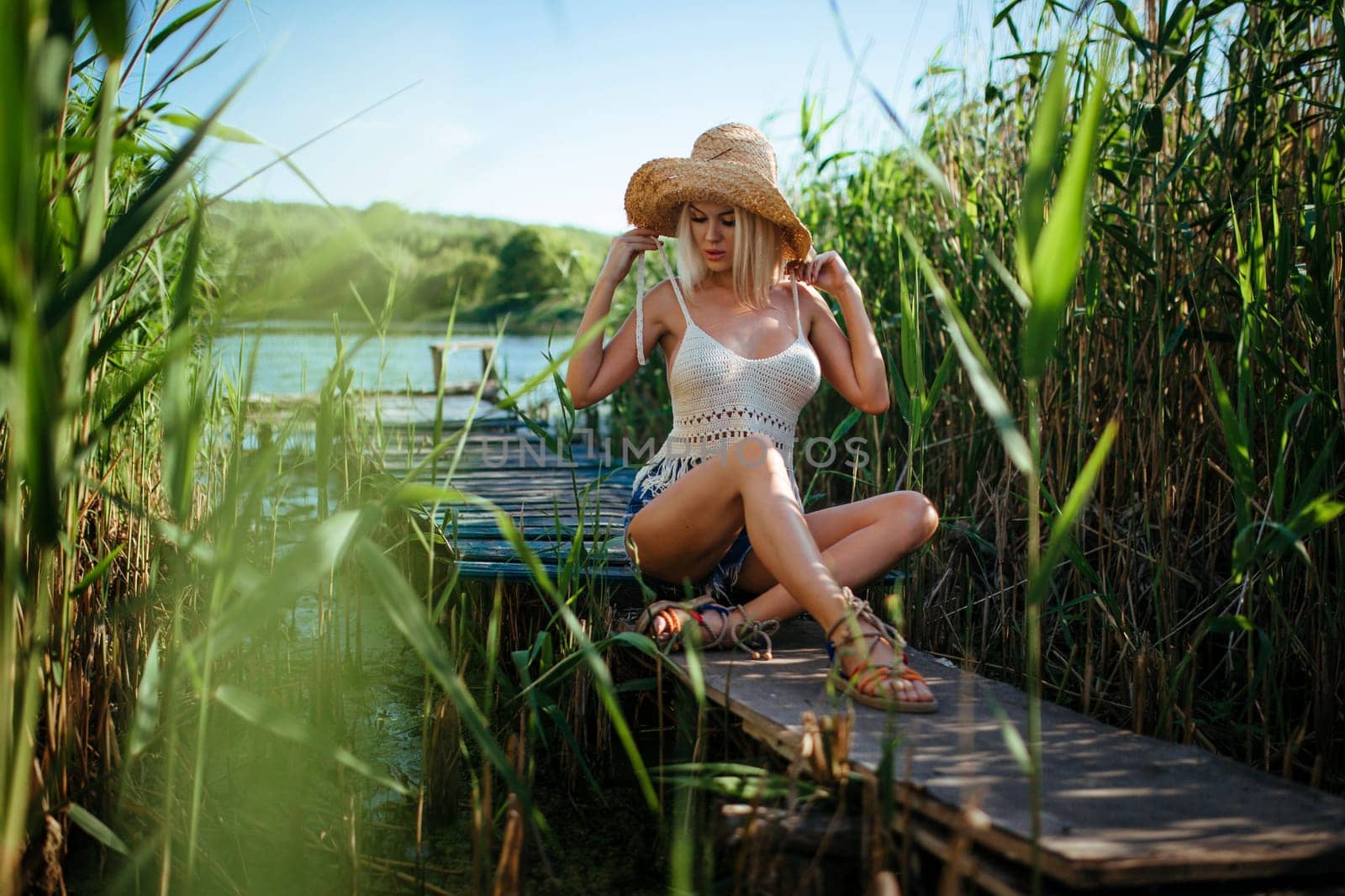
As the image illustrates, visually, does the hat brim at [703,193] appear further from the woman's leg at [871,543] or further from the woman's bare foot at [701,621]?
the woman's bare foot at [701,621]

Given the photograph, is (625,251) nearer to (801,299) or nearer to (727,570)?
(801,299)

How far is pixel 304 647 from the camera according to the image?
8.60ft

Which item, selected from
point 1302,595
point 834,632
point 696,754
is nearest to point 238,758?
point 696,754

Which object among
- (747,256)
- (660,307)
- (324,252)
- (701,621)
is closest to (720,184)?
(747,256)

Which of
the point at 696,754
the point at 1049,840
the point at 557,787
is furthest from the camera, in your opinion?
the point at 557,787

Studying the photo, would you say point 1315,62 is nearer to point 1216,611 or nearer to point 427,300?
point 1216,611

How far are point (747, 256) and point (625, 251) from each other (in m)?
0.29

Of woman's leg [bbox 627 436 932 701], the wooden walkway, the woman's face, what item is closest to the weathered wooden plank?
the wooden walkway

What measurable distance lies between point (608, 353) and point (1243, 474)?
55.9 inches

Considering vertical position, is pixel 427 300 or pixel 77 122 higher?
pixel 77 122

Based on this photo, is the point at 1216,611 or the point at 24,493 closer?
the point at 24,493

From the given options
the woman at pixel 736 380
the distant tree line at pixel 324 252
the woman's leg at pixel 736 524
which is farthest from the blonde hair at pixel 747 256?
the distant tree line at pixel 324 252

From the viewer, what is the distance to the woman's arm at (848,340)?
2.45 metres

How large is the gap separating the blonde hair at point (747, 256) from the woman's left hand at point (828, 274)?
8 cm
